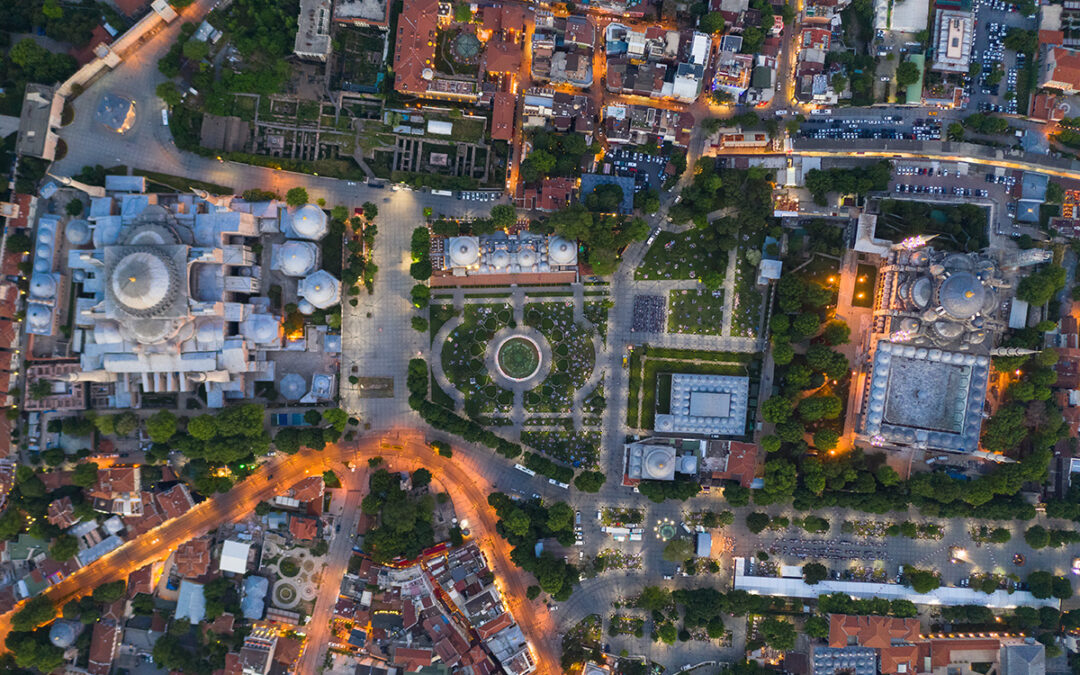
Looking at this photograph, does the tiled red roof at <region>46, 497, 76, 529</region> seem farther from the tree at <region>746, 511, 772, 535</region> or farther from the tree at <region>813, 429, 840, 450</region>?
the tree at <region>813, 429, 840, 450</region>

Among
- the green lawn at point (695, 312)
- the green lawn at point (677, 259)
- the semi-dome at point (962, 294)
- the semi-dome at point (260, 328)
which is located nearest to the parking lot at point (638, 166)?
the green lawn at point (677, 259)

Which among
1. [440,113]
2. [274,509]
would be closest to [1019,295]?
[440,113]

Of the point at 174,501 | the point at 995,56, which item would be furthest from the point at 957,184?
the point at 174,501

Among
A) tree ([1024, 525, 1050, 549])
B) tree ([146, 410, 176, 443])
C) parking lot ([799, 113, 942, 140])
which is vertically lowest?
tree ([1024, 525, 1050, 549])

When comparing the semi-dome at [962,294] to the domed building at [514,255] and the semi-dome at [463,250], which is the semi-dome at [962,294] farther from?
the semi-dome at [463,250]

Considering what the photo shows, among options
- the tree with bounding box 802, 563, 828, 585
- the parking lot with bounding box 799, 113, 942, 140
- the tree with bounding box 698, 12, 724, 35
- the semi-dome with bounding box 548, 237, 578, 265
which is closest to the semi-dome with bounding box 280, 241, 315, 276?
the semi-dome with bounding box 548, 237, 578, 265

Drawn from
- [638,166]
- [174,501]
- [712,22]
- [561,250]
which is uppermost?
[712,22]

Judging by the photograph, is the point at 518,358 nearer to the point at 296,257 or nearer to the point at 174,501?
the point at 296,257
